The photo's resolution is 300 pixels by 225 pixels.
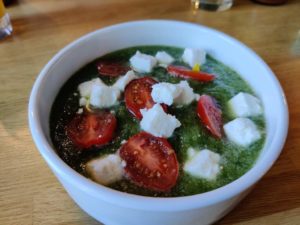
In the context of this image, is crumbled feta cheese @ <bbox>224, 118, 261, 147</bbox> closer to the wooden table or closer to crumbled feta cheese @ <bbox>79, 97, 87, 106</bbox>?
the wooden table

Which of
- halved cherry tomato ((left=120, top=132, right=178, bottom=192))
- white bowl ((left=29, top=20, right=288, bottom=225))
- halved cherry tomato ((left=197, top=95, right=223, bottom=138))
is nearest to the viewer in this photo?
white bowl ((left=29, top=20, right=288, bottom=225))

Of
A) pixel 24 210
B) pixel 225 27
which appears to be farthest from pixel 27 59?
pixel 225 27

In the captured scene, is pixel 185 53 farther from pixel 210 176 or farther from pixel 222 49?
pixel 210 176

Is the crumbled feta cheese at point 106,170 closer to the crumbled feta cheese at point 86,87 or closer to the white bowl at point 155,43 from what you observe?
the white bowl at point 155,43

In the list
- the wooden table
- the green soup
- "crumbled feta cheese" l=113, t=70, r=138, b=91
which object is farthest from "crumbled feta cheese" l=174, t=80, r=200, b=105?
the wooden table

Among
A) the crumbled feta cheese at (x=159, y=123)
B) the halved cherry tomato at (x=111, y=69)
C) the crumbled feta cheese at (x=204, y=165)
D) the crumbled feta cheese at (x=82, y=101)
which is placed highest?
the crumbled feta cheese at (x=159, y=123)

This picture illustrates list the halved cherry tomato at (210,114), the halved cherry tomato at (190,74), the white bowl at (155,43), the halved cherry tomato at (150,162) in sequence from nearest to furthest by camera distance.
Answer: the white bowl at (155,43), the halved cherry tomato at (150,162), the halved cherry tomato at (210,114), the halved cherry tomato at (190,74)

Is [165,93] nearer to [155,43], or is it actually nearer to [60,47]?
[155,43]

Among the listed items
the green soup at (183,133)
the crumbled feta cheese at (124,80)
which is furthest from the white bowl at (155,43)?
the crumbled feta cheese at (124,80)
